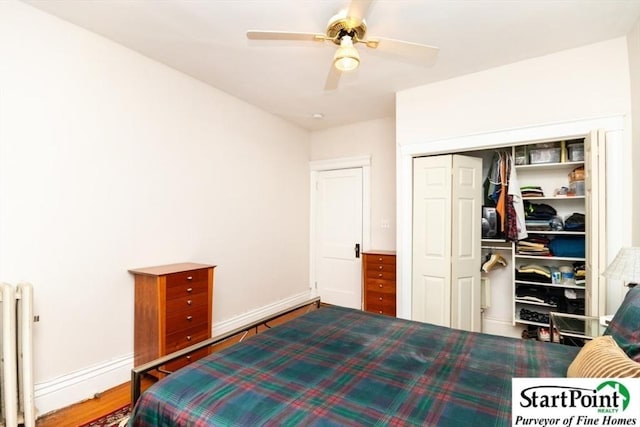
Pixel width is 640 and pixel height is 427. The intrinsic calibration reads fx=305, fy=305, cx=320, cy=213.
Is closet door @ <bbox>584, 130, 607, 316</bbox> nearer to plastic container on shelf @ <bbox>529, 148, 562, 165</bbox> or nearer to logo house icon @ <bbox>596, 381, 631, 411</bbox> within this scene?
plastic container on shelf @ <bbox>529, 148, 562, 165</bbox>

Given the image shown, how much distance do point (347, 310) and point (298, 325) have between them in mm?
472

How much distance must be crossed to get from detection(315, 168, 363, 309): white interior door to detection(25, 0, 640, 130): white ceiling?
5.55 ft

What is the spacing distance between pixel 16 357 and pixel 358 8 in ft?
8.99

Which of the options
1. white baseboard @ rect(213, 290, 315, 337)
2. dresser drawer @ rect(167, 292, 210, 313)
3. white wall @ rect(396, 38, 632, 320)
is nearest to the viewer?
white wall @ rect(396, 38, 632, 320)

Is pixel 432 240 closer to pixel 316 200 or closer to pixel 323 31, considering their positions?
pixel 316 200

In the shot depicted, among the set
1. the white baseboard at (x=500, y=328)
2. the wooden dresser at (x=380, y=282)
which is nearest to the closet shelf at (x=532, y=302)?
the white baseboard at (x=500, y=328)

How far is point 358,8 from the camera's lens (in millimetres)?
1530

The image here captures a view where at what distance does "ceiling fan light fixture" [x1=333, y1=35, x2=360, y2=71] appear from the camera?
1.73m

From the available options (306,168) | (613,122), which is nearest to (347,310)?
(613,122)

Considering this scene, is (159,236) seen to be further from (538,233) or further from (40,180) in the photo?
(538,233)

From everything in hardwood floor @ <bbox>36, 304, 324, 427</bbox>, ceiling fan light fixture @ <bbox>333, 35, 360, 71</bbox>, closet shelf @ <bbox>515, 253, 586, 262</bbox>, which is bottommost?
hardwood floor @ <bbox>36, 304, 324, 427</bbox>

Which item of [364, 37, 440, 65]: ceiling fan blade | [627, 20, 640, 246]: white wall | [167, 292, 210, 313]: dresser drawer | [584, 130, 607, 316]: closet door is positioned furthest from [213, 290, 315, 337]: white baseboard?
[627, 20, 640, 246]: white wall

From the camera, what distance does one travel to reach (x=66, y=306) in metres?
2.16

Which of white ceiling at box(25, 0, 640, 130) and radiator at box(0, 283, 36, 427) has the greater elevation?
white ceiling at box(25, 0, 640, 130)
